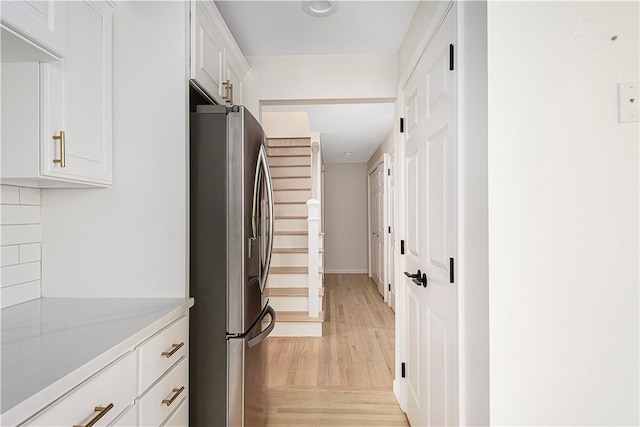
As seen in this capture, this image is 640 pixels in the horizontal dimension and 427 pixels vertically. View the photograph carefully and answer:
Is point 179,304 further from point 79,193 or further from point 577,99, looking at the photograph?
point 577,99

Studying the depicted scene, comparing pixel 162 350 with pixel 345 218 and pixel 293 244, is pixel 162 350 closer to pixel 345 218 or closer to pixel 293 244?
pixel 293 244

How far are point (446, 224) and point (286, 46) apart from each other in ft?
5.47

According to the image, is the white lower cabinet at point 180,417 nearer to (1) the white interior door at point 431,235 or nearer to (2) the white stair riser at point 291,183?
(1) the white interior door at point 431,235

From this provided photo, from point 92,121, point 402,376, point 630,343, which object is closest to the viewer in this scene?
point 630,343

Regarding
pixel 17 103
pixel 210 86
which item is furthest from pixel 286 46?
pixel 17 103

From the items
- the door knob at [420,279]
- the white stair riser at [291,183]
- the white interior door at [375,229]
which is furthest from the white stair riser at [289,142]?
the door knob at [420,279]

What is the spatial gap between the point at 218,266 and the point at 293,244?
297 centimetres

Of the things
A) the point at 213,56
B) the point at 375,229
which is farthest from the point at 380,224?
the point at 213,56

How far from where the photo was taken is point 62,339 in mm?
1112

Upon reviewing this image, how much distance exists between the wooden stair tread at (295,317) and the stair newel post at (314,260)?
0.06m

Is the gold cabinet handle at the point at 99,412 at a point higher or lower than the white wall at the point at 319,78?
lower

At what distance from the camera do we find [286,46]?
2.54 metres

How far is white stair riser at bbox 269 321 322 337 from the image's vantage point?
12.5 ft

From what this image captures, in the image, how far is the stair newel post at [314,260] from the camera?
153 inches
